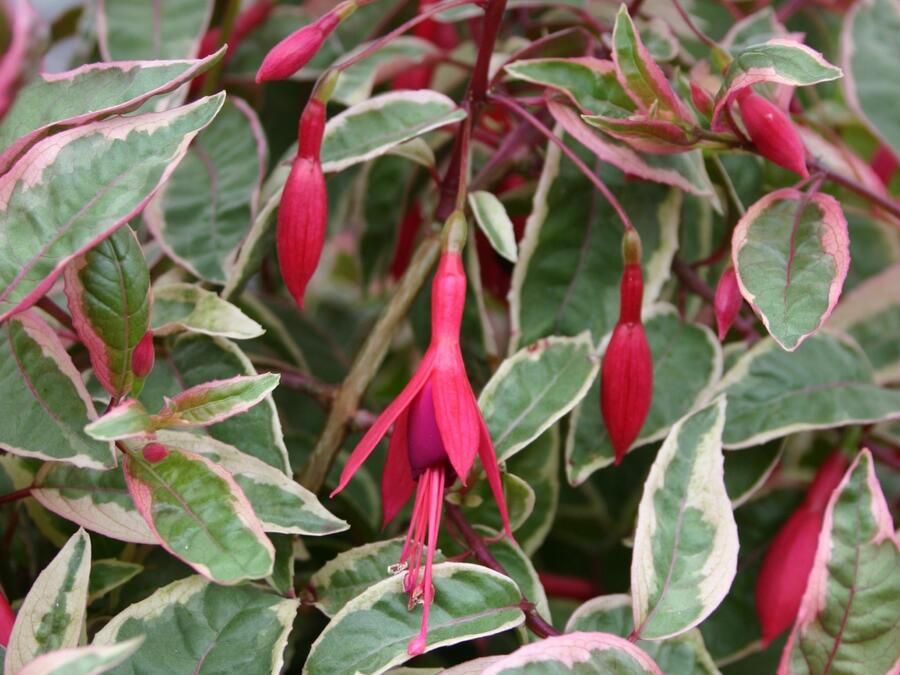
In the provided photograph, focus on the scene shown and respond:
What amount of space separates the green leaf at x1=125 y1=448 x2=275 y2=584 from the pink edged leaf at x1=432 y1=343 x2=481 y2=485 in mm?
82

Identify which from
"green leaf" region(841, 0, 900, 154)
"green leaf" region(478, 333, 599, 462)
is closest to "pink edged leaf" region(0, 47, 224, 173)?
"green leaf" region(478, 333, 599, 462)

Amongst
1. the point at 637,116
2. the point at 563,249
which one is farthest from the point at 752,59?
the point at 563,249

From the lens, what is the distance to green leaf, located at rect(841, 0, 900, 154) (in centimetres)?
73

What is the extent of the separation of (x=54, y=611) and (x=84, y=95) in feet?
0.73

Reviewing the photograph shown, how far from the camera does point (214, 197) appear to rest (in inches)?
24.9

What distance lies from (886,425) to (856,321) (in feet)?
0.23

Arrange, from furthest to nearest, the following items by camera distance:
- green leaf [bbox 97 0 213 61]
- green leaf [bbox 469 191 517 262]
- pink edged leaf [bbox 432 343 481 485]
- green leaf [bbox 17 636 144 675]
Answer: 1. green leaf [bbox 97 0 213 61]
2. green leaf [bbox 469 191 517 262]
3. pink edged leaf [bbox 432 343 481 485]
4. green leaf [bbox 17 636 144 675]

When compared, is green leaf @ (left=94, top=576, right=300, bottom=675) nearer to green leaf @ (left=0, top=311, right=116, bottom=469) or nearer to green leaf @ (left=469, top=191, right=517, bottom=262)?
→ green leaf @ (left=0, top=311, right=116, bottom=469)

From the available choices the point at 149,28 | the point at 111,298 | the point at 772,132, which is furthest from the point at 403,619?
the point at 149,28

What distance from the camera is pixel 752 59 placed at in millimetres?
471

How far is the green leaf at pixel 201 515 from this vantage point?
1.28 ft

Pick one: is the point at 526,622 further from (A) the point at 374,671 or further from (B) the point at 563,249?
(B) the point at 563,249

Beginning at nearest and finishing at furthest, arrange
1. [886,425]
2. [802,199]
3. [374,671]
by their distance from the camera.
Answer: [374,671] → [802,199] → [886,425]

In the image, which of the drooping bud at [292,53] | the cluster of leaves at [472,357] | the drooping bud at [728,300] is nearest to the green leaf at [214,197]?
the cluster of leaves at [472,357]
